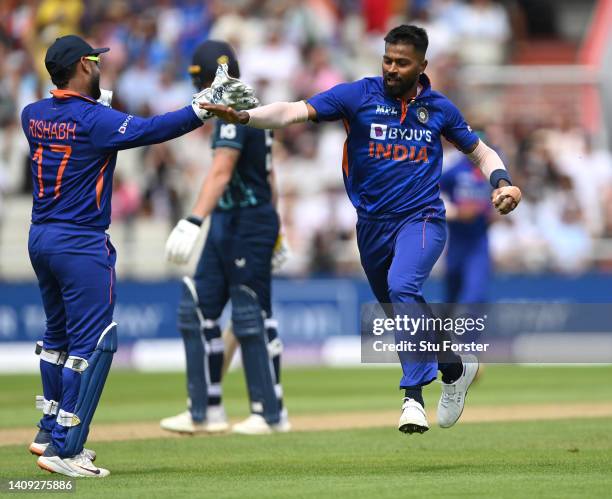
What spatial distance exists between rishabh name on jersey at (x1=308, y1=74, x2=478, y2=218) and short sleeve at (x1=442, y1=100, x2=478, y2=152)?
0.15 ft

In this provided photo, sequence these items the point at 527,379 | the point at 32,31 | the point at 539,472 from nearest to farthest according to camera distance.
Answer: the point at 539,472, the point at 527,379, the point at 32,31

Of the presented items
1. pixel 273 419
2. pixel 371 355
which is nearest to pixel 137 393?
pixel 371 355

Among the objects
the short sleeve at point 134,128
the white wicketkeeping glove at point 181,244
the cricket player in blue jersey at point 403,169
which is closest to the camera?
the short sleeve at point 134,128

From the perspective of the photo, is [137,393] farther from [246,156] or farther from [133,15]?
[133,15]

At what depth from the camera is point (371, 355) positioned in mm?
12547

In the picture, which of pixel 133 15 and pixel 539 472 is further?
pixel 133 15

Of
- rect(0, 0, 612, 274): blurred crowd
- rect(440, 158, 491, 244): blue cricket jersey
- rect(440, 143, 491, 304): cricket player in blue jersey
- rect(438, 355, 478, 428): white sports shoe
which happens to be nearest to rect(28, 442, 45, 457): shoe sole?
rect(438, 355, 478, 428): white sports shoe

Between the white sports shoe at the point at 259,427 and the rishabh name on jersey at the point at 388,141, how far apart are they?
98.1 inches

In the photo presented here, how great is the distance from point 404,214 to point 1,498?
286 centimetres

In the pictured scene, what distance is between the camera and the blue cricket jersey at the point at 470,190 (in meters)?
14.3

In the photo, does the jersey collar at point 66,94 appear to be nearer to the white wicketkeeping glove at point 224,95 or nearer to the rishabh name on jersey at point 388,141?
the white wicketkeeping glove at point 224,95

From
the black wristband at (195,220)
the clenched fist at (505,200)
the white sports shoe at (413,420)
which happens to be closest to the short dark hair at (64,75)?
the black wristband at (195,220)

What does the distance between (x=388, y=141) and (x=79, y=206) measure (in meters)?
1.82

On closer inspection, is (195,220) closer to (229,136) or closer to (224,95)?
(229,136)
